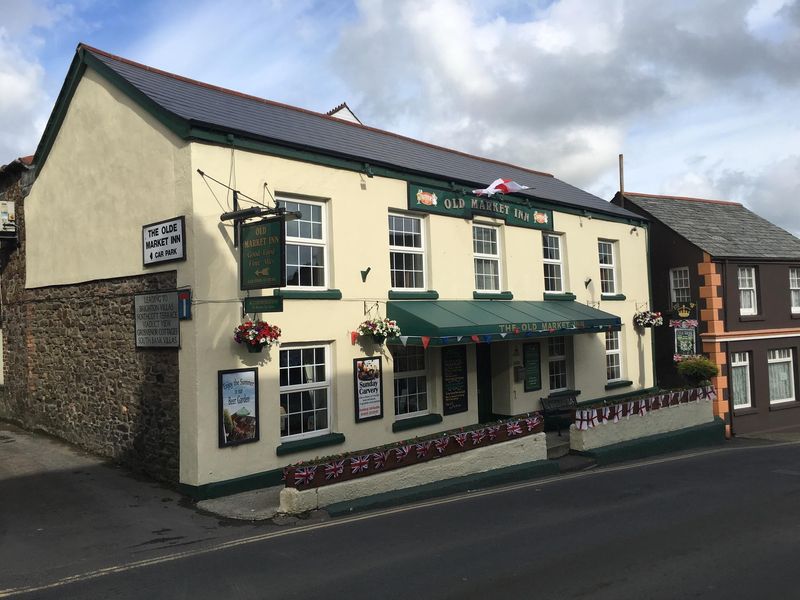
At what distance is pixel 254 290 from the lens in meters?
10.7

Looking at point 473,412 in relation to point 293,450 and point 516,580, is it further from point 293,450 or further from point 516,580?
point 516,580

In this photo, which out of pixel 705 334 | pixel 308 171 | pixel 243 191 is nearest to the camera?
pixel 243 191

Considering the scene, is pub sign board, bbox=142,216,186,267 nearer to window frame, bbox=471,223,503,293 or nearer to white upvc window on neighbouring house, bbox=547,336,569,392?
window frame, bbox=471,223,503,293

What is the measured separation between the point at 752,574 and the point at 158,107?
10351 millimetres

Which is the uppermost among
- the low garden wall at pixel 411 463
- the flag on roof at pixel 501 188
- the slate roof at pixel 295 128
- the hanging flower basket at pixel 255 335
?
the slate roof at pixel 295 128

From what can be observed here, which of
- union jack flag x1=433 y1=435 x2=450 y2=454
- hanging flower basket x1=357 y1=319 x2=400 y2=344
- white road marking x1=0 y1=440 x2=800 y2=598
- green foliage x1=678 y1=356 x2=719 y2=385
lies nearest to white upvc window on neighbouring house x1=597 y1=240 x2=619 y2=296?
green foliage x1=678 y1=356 x2=719 y2=385

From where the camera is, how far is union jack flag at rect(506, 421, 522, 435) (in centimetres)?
1240

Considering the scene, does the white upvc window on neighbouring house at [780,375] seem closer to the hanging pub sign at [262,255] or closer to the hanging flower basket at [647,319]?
the hanging flower basket at [647,319]

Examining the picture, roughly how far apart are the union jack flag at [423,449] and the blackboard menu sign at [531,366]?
595 centimetres

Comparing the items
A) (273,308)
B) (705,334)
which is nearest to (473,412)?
(273,308)

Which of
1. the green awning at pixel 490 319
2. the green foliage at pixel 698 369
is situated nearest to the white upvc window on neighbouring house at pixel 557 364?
the green awning at pixel 490 319

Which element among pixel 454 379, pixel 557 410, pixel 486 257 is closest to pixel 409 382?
pixel 454 379

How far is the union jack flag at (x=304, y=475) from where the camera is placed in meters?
9.09

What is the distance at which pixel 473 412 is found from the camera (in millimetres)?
14797
